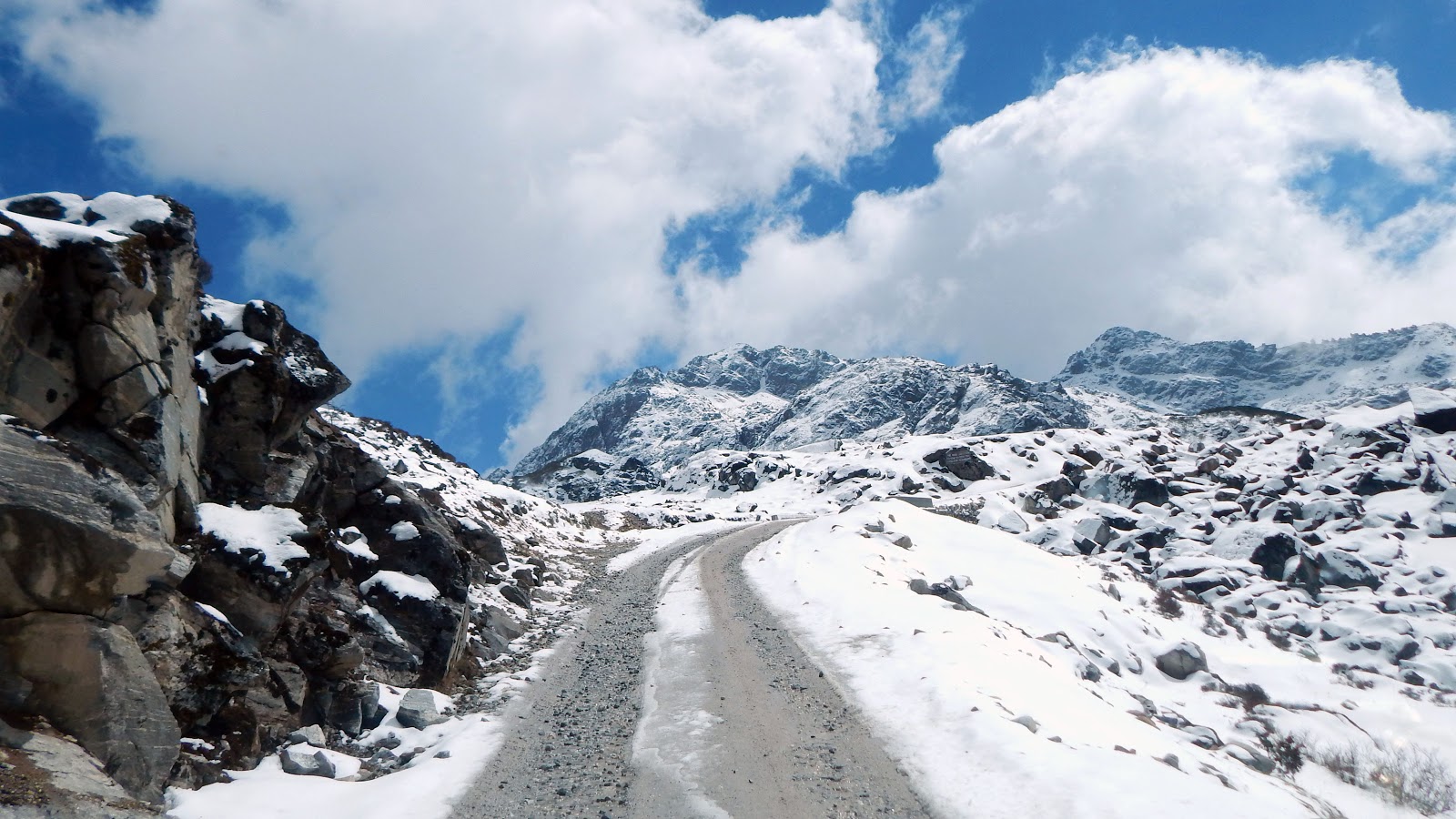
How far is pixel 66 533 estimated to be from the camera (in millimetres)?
7512

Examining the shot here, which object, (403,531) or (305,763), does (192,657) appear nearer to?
(305,763)

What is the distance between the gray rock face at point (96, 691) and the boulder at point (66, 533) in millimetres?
267

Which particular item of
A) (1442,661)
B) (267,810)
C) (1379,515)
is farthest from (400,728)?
(1379,515)

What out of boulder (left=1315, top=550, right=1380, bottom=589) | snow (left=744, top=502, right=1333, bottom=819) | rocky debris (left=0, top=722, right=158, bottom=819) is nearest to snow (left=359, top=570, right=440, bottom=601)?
rocky debris (left=0, top=722, right=158, bottom=819)

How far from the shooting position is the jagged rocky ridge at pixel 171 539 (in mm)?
7383

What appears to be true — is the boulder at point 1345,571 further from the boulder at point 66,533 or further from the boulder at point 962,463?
the boulder at point 962,463

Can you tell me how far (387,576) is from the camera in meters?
16.1

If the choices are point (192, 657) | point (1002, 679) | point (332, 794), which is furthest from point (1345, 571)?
point (192, 657)

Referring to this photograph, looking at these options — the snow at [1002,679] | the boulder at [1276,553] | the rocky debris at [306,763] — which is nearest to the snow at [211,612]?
the rocky debris at [306,763]

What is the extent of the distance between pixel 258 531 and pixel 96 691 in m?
4.91

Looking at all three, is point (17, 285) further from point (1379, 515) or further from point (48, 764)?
point (1379, 515)

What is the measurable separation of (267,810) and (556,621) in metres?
13.4

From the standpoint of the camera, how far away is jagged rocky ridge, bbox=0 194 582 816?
738cm

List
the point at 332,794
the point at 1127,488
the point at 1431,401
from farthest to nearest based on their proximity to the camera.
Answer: the point at 1127,488
the point at 1431,401
the point at 332,794
